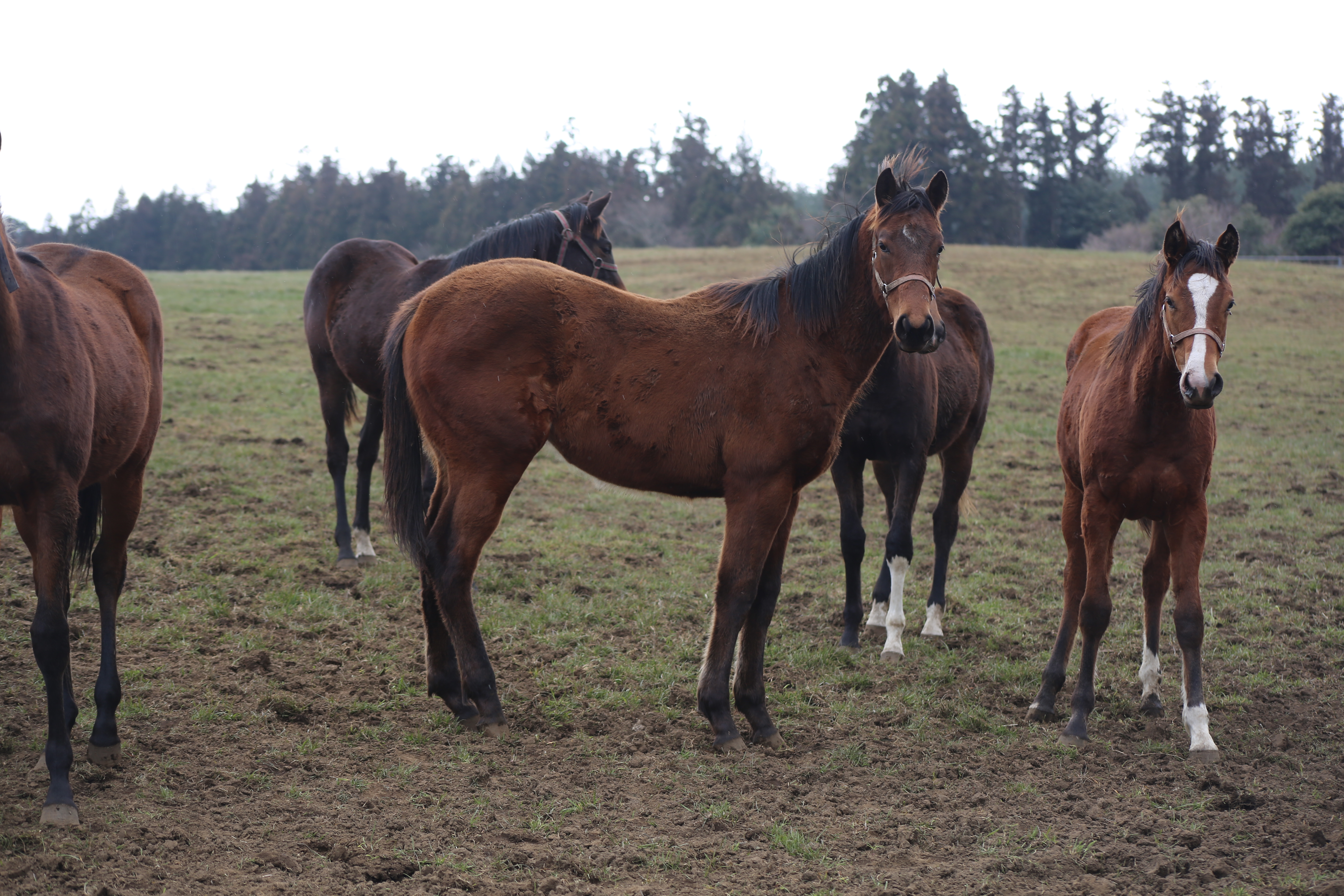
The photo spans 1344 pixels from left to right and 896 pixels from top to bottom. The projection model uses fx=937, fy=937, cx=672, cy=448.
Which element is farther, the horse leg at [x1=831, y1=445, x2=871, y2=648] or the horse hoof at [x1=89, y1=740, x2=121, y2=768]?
the horse leg at [x1=831, y1=445, x2=871, y2=648]

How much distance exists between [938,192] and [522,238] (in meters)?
3.19

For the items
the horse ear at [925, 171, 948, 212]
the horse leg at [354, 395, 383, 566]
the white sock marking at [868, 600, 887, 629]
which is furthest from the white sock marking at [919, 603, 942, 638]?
the horse leg at [354, 395, 383, 566]

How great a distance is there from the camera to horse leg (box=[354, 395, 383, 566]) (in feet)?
24.4

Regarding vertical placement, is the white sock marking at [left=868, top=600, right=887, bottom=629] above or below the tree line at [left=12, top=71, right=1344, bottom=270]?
below

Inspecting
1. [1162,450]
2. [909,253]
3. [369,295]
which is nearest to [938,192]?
[909,253]

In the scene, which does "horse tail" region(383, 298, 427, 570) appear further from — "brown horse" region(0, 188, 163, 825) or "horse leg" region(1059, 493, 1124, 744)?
"horse leg" region(1059, 493, 1124, 744)

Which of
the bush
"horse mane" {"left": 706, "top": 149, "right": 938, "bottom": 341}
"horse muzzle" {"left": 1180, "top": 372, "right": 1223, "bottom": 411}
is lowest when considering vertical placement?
"horse muzzle" {"left": 1180, "top": 372, "right": 1223, "bottom": 411}

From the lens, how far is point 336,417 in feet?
26.3

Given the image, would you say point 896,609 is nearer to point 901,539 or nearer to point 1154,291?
point 901,539

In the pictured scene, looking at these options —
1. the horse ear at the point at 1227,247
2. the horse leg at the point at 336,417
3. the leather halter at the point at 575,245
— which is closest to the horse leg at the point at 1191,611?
the horse ear at the point at 1227,247

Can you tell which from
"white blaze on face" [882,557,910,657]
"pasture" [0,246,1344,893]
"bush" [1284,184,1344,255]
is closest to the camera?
"pasture" [0,246,1344,893]

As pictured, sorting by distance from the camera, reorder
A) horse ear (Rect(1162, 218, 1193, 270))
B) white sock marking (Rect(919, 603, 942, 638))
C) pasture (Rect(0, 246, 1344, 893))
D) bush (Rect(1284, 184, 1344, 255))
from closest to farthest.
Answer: pasture (Rect(0, 246, 1344, 893))
horse ear (Rect(1162, 218, 1193, 270))
white sock marking (Rect(919, 603, 942, 638))
bush (Rect(1284, 184, 1344, 255))

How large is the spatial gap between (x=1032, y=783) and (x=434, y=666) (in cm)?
279

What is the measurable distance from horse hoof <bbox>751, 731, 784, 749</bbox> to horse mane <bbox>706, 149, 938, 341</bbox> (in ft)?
6.17
